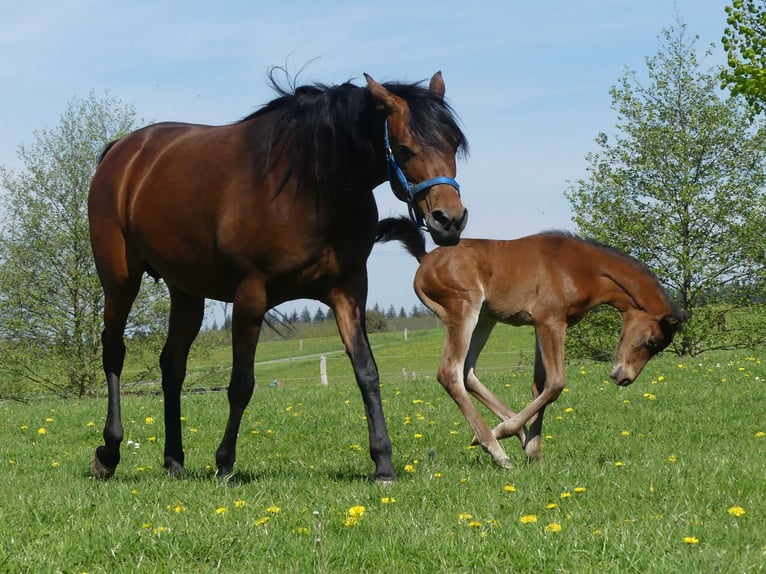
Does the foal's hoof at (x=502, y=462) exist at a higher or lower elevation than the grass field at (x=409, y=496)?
lower

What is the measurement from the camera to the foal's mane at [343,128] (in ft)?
18.1

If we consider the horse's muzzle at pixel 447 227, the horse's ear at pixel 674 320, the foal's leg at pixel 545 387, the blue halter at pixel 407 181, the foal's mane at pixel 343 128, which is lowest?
the foal's leg at pixel 545 387

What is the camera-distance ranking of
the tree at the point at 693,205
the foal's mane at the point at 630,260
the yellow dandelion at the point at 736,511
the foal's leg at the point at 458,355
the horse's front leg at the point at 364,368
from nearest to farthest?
the yellow dandelion at the point at 736,511 → the horse's front leg at the point at 364,368 → the foal's leg at the point at 458,355 → the foal's mane at the point at 630,260 → the tree at the point at 693,205

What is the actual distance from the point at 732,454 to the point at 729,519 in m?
2.79

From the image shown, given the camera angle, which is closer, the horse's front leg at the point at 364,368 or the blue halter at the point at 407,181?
the blue halter at the point at 407,181

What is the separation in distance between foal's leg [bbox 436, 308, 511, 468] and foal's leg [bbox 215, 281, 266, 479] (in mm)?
2043

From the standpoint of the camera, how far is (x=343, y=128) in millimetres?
5832

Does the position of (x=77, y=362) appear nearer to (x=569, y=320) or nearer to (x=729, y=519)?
(x=569, y=320)

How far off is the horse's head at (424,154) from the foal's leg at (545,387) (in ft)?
8.32

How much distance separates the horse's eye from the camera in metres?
5.46

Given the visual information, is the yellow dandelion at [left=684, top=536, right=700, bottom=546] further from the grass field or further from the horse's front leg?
the horse's front leg

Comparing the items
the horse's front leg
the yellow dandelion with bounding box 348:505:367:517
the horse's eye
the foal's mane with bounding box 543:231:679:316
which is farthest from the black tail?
the yellow dandelion with bounding box 348:505:367:517

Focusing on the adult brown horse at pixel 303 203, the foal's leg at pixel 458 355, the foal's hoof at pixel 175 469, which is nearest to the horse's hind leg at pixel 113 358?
the foal's hoof at pixel 175 469

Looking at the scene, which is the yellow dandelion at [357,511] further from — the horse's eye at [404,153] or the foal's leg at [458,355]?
the foal's leg at [458,355]
